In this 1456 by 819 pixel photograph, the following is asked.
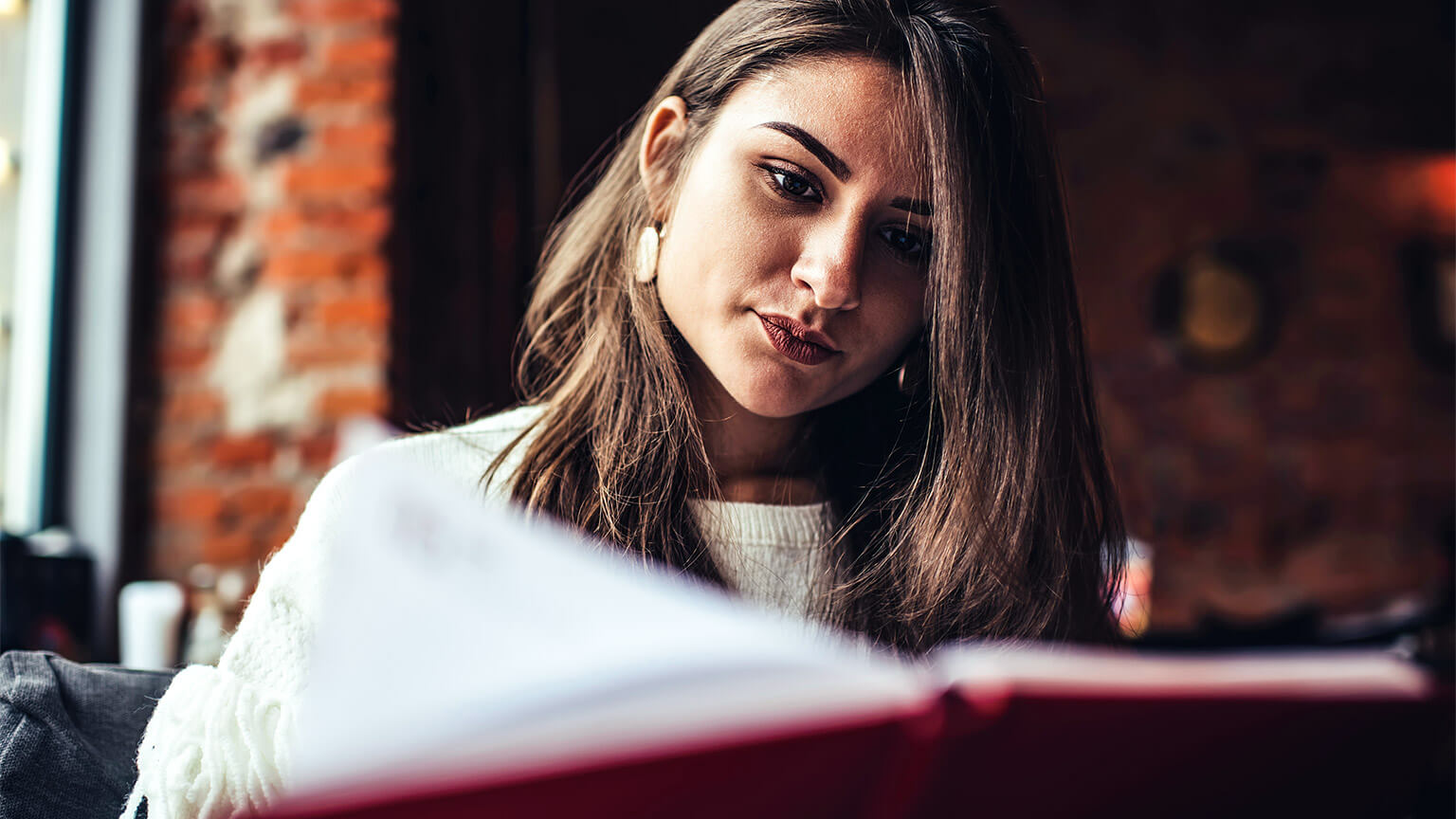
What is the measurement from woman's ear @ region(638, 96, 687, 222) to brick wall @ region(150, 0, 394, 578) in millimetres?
1161

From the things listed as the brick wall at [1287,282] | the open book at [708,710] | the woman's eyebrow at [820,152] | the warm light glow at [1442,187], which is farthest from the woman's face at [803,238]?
the warm light glow at [1442,187]

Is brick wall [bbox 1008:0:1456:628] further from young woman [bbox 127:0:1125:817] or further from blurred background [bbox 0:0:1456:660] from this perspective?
young woman [bbox 127:0:1125:817]

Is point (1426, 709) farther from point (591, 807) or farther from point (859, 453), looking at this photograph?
point (859, 453)

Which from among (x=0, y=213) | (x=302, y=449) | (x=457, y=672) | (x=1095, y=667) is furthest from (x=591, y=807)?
(x=0, y=213)

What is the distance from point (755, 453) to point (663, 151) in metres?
0.29

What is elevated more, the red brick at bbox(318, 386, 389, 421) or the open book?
the open book

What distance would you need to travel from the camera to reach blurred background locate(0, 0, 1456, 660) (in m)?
1.91

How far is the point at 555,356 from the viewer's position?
106 cm

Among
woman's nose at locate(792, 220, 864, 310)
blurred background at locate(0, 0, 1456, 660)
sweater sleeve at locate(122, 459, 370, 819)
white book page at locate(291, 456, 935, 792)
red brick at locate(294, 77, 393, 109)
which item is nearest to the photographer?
white book page at locate(291, 456, 935, 792)

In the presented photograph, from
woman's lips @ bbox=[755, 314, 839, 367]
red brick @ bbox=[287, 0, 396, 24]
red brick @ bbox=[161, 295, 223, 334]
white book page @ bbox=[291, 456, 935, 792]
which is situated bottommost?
red brick @ bbox=[161, 295, 223, 334]

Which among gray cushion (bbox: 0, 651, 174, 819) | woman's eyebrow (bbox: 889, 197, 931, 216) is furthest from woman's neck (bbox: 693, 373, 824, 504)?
gray cushion (bbox: 0, 651, 174, 819)

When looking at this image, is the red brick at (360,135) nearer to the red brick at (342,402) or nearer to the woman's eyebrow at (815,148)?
the red brick at (342,402)

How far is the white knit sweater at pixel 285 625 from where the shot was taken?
1.99ft

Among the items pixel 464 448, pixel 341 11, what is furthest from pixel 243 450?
pixel 464 448
